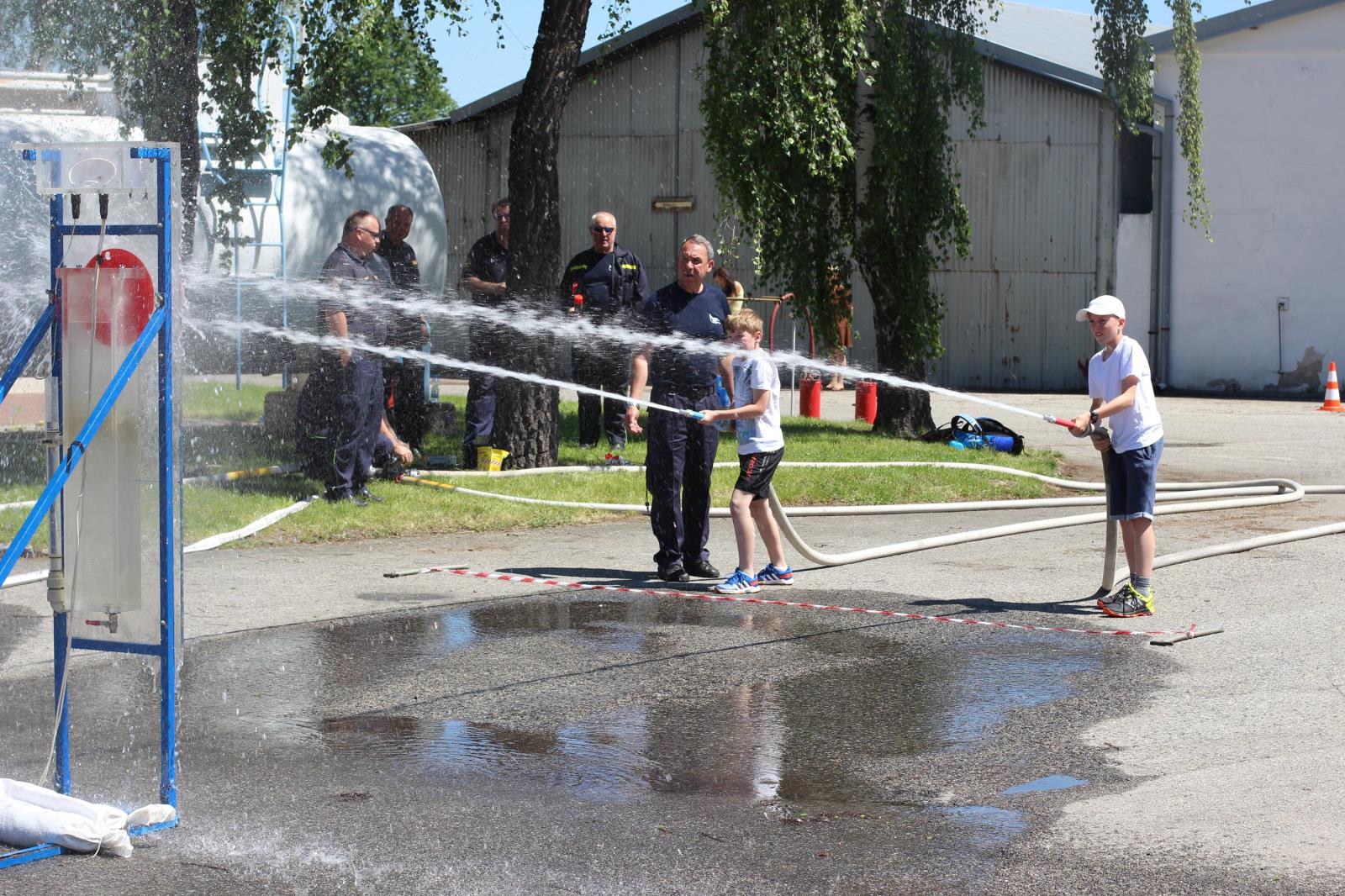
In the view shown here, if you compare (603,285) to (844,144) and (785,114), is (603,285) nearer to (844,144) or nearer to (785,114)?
(785,114)

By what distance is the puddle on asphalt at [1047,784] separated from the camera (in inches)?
200

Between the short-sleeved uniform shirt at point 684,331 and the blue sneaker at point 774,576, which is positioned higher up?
the short-sleeved uniform shirt at point 684,331

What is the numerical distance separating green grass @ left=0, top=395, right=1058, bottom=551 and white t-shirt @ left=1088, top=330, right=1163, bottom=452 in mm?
4188

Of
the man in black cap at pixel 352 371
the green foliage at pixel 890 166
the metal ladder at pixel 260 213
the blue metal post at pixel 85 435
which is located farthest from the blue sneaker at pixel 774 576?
the metal ladder at pixel 260 213

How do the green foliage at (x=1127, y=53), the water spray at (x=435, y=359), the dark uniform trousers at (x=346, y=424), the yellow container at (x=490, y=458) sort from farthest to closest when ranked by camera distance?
the green foliage at (x=1127, y=53) < the yellow container at (x=490, y=458) < the dark uniform trousers at (x=346, y=424) < the water spray at (x=435, y=359)

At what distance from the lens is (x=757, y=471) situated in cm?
861

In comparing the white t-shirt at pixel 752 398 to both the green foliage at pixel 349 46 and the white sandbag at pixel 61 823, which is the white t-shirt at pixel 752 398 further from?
the green foliage at pixel 349 46

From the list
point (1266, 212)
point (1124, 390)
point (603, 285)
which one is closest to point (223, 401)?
point (603, 285)

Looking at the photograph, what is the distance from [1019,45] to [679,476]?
23.7 m

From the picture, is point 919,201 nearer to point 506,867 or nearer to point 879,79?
point 879,79

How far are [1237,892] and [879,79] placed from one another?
1205cm

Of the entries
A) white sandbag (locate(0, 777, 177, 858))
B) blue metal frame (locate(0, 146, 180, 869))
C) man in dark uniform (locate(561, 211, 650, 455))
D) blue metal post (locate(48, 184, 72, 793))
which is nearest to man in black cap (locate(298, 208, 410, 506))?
man in dark uniform (locate(561, 211, 650, 455))

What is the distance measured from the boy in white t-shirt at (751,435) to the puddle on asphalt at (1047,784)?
11.5ft

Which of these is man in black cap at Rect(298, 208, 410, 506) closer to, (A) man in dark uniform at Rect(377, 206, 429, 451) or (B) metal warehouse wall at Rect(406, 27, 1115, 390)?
(A) man in dark uniform at Rect(377, 206, 429, 451)
